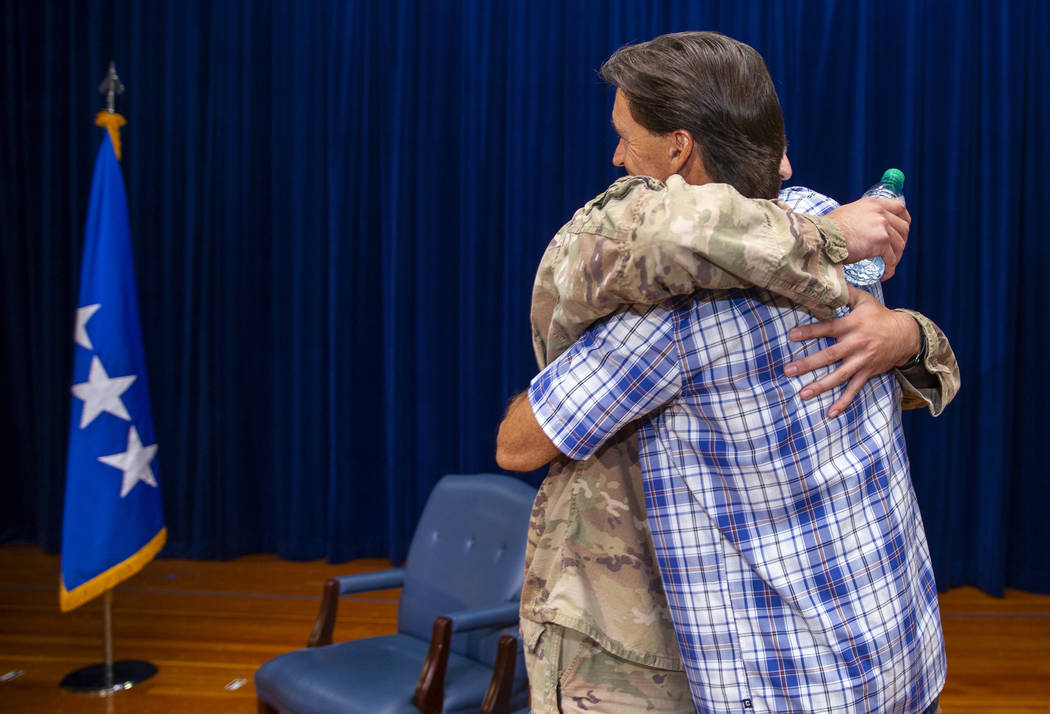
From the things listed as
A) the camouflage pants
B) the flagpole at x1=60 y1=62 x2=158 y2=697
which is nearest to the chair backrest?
the flagpole at x1=60 y1=62 x2=158 y2=697

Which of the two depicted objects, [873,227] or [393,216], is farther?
[393,216]

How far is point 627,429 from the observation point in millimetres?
933

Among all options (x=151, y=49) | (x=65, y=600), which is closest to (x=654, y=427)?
(x=65, y=600)

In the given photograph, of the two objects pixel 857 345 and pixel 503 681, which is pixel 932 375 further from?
pixel 503 681

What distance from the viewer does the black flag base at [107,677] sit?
117 inches

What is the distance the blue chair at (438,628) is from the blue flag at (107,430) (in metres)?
0.98

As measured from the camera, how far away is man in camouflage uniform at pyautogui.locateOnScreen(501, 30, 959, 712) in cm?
75

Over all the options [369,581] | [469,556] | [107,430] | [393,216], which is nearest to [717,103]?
[469,556]

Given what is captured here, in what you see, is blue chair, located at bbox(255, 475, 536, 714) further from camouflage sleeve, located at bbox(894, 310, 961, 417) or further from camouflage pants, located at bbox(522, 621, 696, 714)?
camouflage sleeve, located at bbox(894, 310, 961, 417)

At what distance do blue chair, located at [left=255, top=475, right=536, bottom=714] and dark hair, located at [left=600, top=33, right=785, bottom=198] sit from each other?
1.47m

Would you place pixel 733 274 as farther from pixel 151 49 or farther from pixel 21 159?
pixel 21 159

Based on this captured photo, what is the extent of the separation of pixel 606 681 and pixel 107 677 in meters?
2.63

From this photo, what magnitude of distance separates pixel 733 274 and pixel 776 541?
257 mm

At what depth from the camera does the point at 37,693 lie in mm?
2949
